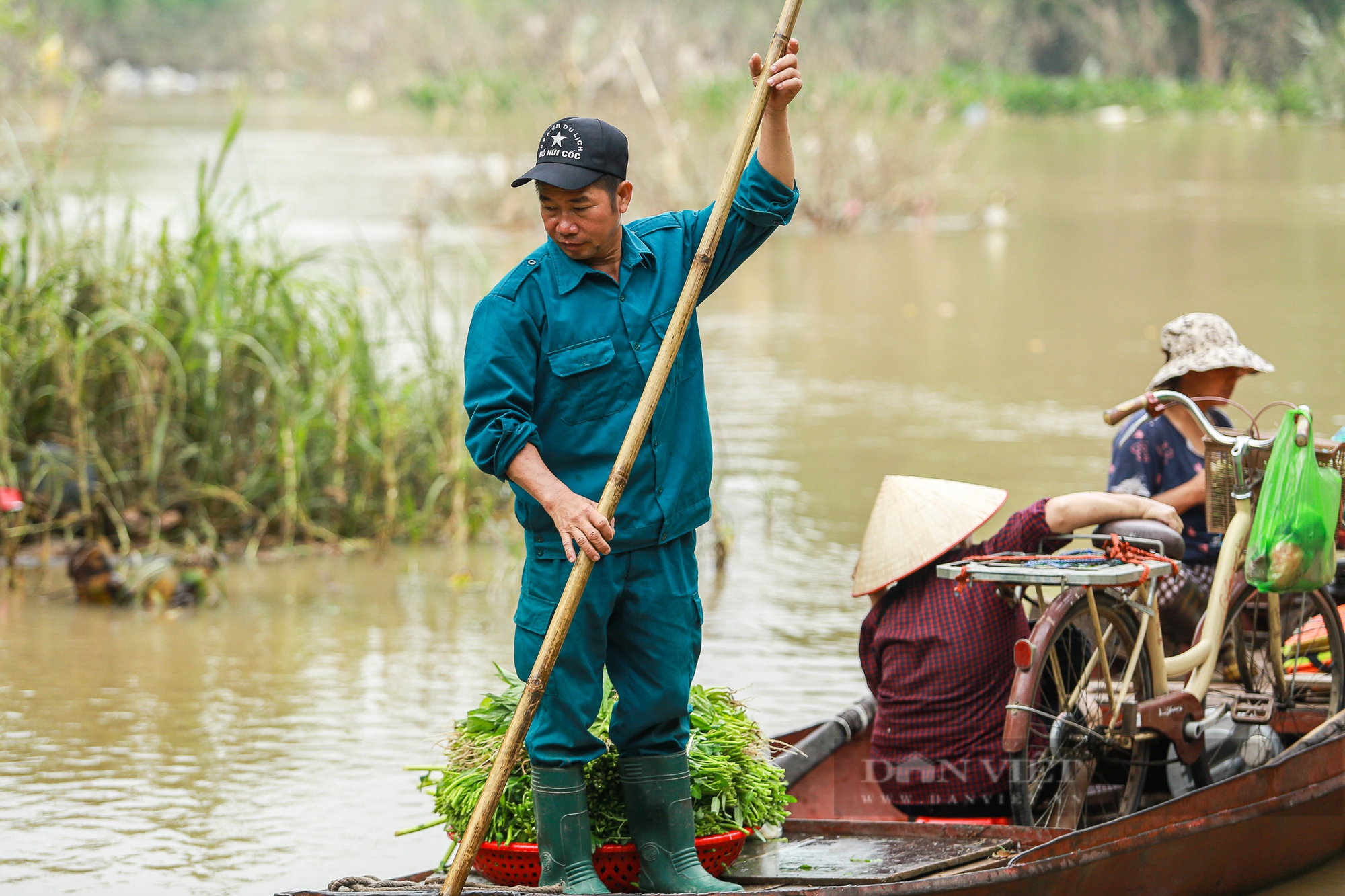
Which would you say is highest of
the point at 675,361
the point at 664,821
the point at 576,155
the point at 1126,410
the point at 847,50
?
the point at 847,50

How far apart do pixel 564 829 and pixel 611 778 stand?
25 cm

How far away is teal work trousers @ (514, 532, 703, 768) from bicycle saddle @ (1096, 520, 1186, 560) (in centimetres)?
133

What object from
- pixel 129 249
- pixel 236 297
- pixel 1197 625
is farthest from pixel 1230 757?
pixel 129 249

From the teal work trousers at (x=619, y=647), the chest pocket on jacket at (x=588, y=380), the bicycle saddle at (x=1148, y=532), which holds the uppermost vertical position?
the chest pocket on jacket at (x=588, y=380)

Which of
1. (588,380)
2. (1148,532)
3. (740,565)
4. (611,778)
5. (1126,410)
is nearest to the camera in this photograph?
(588,380)

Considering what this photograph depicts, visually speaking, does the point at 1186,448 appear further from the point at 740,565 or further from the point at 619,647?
the point at 740,565

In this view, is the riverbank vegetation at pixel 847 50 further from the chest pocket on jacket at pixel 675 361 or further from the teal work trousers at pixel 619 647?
the teal work trousers at pixel 619 647

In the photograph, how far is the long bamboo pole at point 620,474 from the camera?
296cm

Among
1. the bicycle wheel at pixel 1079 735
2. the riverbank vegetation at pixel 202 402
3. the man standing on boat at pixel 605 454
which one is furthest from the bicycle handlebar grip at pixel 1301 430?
the riverbank vegetation at pixel 202 402

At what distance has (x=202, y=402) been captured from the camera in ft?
23.7

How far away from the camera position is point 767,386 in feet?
37.0

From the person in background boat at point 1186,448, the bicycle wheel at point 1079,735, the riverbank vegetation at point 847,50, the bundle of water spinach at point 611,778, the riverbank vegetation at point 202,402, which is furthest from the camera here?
the riverbank vegetation at point 847,50

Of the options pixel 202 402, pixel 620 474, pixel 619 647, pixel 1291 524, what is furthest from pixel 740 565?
pixel 620 474

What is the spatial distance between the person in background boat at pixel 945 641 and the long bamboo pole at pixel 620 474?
3.57 ft
